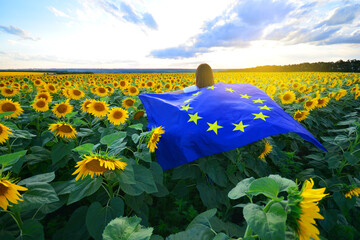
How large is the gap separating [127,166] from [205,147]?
4.68ft

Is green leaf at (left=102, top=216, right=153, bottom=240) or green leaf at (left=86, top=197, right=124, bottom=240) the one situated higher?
green leaf at (left=102, top=216, right=153, bottom=240)

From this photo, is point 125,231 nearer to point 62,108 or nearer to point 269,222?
A: point 269,222

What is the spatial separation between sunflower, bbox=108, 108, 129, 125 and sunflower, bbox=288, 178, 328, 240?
2469 millimetres

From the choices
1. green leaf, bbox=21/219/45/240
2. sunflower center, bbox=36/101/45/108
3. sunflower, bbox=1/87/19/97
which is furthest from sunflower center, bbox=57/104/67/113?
sunflower, bbox=1/87/19/97

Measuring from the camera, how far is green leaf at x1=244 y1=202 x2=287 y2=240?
2.01ft

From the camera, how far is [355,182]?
2467 mm

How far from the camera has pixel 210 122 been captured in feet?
9.21

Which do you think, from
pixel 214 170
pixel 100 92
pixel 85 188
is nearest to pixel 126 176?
pixel 85 188

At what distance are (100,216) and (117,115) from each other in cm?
172

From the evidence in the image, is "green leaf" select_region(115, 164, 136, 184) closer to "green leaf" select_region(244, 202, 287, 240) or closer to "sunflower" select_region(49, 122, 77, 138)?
"green leaf" select_region(244, 202, 287, 240)

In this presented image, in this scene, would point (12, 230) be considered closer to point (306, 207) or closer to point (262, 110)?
point (306, 207)

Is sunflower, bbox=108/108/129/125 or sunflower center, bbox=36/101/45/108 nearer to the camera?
sunflower, bbox=108/108/129/125

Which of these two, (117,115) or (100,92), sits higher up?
(100,92)

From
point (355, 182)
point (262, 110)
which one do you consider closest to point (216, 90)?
point (262, 110)
